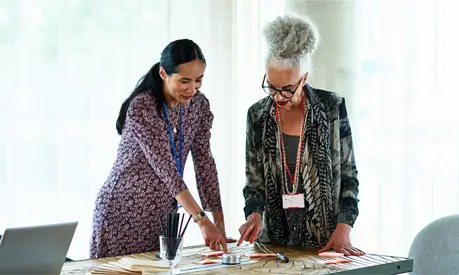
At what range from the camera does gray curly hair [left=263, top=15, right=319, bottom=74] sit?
2798mm

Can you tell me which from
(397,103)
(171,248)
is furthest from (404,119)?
(171,248)

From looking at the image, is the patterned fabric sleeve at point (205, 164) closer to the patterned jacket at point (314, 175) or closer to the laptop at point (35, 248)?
the patterned jacket at point (314, 175)

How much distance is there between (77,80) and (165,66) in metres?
1.60

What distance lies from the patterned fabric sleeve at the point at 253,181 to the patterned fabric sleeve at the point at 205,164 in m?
0.17

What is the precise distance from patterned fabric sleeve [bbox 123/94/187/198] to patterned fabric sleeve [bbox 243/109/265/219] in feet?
0.96

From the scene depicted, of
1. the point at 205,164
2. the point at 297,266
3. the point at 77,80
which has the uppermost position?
the point at 77,80

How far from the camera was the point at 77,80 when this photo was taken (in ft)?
13.9

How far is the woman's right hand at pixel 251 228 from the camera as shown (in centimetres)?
275

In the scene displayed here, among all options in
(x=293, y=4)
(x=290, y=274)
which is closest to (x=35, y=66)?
(x=293, y=4)

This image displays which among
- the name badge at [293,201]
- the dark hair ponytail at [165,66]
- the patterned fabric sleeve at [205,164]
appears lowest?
the name badge at [293,201]

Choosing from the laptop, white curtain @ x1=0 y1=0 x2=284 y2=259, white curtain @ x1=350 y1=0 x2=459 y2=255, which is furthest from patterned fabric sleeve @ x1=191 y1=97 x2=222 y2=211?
white curtain @ x1=0 y1=0 x2=284 y2=259

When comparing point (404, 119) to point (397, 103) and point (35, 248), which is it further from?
point (35, 248)

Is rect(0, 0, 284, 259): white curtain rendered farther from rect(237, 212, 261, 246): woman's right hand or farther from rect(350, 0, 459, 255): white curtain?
rect(237, 212, 261, 246): woman's right hand

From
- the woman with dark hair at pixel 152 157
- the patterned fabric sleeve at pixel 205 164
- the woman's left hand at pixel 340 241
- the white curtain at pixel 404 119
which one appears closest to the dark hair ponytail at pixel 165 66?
the woman with dark hair at pixel 152 157
